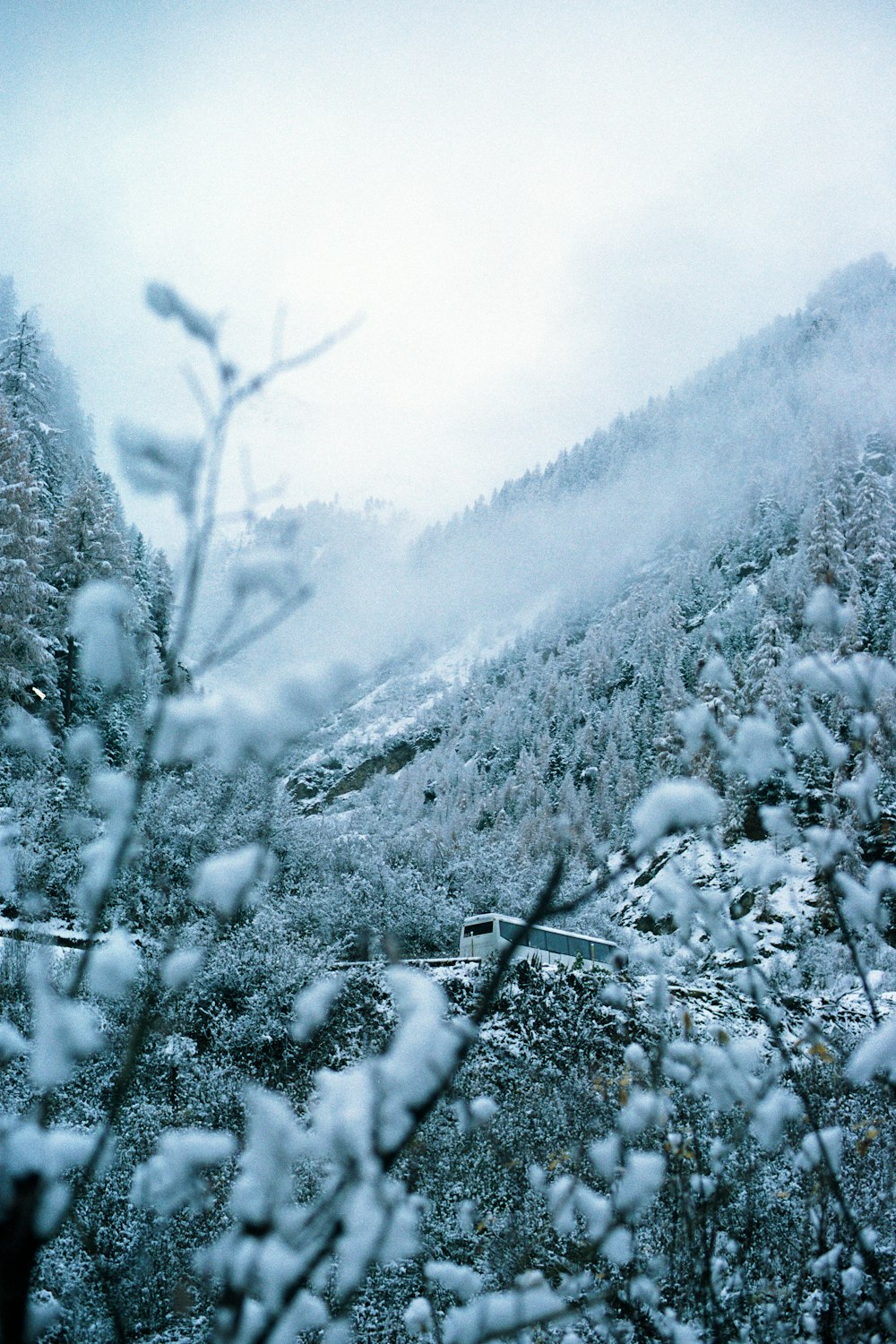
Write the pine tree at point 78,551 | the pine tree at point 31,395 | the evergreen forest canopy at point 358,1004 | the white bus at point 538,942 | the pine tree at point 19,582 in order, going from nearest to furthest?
1. the evergreen forest canopy at point 358,1004
2. the white bus at point 538,942
3. the pine tree at point 19,582
4. the pine tree at point 78,551
5. the pine tree at point 31,395

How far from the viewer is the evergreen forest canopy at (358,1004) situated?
1243 mm

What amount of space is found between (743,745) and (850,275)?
575ft

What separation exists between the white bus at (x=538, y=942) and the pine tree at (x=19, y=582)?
13.3m

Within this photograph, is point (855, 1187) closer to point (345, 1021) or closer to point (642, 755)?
point (345, 1021)

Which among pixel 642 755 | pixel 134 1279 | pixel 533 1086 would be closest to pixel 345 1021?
pixel 533 1086

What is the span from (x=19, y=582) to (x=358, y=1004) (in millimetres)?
15150

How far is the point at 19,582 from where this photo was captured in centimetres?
2166

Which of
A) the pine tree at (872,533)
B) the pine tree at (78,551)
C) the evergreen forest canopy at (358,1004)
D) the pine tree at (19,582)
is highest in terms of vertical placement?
the pine tree at (872,533)

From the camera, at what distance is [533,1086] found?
12.1 m

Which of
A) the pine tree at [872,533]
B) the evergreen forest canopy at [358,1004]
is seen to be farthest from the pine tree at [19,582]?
the pine tree at [872,533]

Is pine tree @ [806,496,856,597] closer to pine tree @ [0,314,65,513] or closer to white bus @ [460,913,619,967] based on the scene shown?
white bus @ [460,913,619,967]

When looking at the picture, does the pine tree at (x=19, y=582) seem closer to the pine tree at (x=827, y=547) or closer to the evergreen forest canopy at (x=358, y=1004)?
the evergreen forest canopy at (x=358, y=1004)

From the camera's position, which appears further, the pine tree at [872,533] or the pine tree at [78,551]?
the pine tree at [872,533]

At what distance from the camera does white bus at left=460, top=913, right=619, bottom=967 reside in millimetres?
20672
